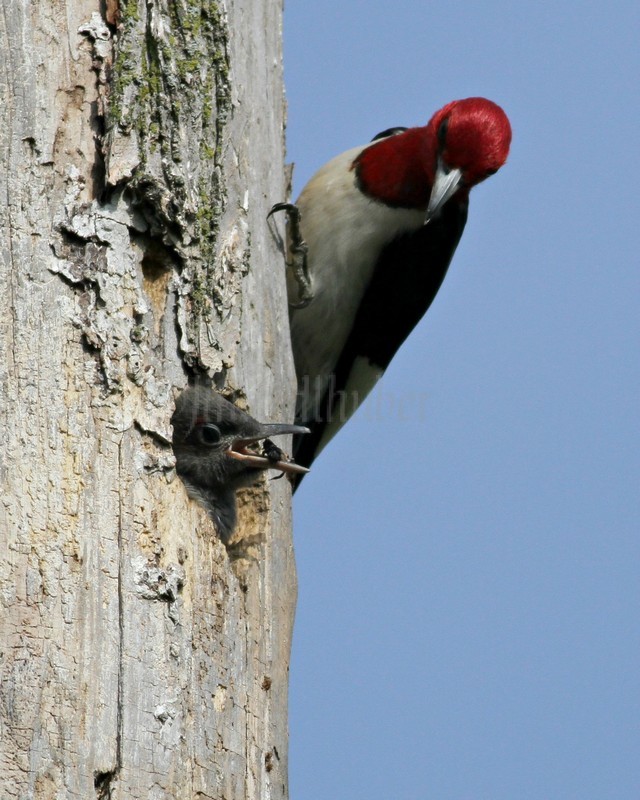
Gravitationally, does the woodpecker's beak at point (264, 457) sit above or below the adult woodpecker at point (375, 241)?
below

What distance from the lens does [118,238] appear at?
2.83 m

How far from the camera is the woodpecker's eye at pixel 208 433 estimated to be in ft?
12.1

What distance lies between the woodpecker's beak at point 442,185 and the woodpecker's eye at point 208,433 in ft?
4.12

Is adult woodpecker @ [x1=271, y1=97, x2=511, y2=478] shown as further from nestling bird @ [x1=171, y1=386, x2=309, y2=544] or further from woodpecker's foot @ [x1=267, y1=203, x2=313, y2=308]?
nestling bird @ [x1=171, y1=386, x2=309, y2=544]

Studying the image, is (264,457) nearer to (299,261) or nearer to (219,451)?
(219,451)

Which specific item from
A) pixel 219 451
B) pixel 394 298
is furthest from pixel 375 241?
pixel 219 451

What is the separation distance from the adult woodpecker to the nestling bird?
86 centimetres

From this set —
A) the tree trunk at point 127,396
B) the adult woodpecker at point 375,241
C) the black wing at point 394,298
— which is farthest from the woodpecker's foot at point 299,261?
the tree trunk at point 127,396

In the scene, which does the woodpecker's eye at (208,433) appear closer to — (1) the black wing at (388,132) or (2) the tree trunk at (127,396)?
(2) the tree trunk at (127,396)

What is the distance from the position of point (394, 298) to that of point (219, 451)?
1.26 meters

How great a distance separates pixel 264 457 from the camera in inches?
143

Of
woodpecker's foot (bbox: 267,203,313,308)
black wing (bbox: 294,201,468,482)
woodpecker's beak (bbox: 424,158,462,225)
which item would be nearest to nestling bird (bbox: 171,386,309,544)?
woodpecker's foot (bbox: 267,203,313,308)

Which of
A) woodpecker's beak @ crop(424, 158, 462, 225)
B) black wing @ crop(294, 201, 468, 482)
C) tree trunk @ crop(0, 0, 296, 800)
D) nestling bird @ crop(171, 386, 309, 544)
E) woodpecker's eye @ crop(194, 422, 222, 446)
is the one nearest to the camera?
tree trunk @ crop(0, 0, 296, 800)

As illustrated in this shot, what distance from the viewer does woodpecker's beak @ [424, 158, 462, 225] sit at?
439 cm
